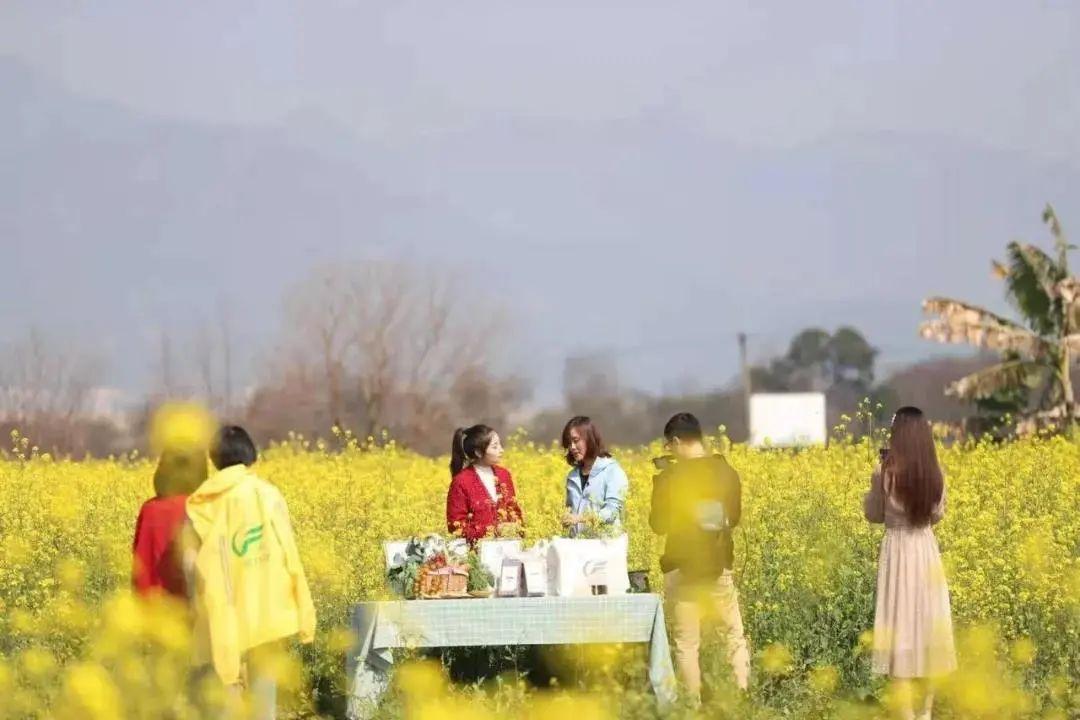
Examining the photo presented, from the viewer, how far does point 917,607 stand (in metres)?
7.96

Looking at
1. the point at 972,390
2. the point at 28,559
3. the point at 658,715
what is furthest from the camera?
the point at 972,390

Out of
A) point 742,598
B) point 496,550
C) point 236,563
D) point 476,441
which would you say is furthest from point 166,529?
point 742,598

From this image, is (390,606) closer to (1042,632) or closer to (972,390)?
(1042,632)

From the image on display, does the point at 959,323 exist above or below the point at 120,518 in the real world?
above

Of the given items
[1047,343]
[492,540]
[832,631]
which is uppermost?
[1047,343]

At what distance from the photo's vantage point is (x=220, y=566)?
21.9 ft

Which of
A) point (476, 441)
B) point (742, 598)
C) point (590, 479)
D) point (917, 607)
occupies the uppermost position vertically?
point (476, 441)

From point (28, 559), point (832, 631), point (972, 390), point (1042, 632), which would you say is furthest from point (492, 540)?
point (972, 390)

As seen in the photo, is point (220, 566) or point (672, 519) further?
point (672, 519)

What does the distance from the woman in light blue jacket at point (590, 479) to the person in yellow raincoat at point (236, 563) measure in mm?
2700

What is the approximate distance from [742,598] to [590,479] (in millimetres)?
1313

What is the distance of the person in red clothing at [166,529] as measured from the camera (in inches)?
271

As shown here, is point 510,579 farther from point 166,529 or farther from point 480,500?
point 166,529

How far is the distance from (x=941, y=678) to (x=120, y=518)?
722cm
